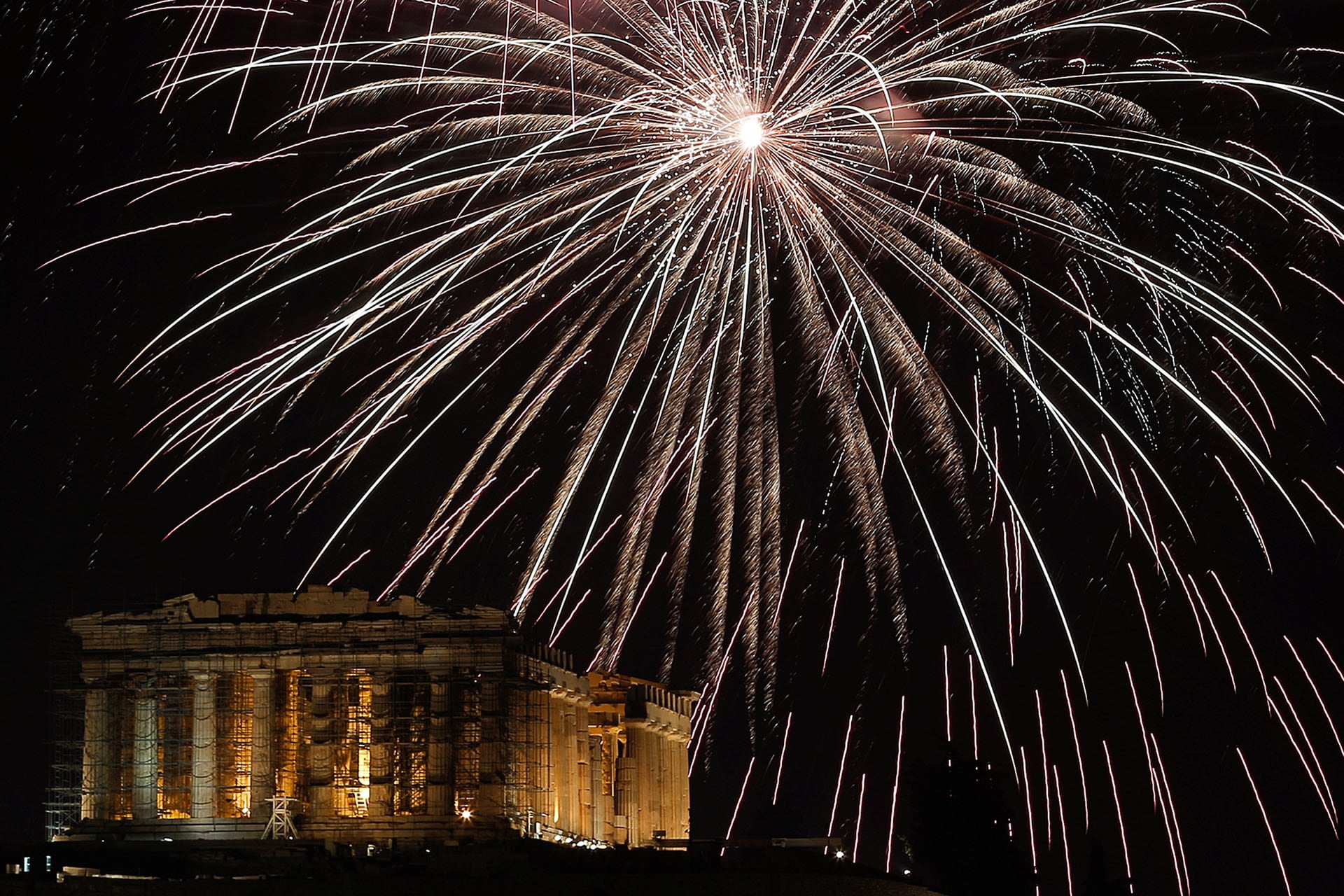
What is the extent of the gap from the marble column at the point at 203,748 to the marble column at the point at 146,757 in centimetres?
129

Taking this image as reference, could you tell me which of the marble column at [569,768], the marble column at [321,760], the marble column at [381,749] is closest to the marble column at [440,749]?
the marble column at [381,749]

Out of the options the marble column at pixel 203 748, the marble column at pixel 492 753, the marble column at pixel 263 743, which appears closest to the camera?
the marble column at pixel 492 753

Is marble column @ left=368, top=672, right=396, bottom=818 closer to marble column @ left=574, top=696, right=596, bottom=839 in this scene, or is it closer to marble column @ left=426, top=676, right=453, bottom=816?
marble column @ left=426, top=676, right=453, bottom=816

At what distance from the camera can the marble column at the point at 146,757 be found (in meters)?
72.4

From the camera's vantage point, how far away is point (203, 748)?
237 feet

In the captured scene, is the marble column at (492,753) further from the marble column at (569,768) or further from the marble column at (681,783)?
the marble column at (681,783)

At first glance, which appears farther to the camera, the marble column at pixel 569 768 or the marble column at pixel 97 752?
the marble column at pixel 569 768

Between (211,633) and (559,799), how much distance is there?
13971 millimetres

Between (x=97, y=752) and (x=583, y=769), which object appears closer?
(x=97, y=752)

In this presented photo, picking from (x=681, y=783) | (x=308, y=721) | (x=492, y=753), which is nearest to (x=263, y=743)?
(x=308, y=721)

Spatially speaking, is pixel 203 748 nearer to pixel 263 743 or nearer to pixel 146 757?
pixel 263 743

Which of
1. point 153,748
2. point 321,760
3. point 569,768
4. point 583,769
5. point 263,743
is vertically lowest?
point 321,760

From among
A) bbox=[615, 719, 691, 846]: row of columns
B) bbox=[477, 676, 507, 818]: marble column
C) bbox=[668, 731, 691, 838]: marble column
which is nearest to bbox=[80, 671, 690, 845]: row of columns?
bbox=[477, 676, 507, 818]: marble column

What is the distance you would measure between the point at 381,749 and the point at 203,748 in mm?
6019
